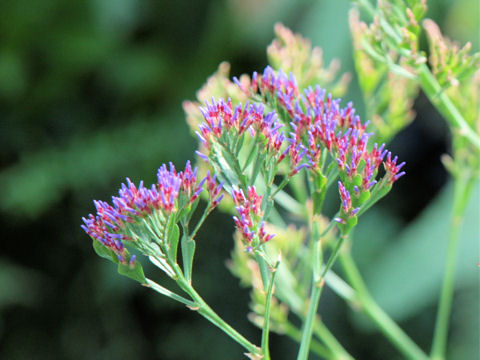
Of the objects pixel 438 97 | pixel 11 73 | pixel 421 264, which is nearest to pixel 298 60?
pixel 438 97

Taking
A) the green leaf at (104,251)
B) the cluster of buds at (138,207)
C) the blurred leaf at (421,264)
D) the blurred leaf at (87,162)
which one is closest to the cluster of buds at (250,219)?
the cluster of buds at (138,207)

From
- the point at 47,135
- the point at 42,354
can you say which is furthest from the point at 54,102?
the point at 42,354

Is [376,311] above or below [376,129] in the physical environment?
below

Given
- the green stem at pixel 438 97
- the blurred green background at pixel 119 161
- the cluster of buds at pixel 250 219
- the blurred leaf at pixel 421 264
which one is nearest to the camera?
the cluster of buds at pixel 250 219

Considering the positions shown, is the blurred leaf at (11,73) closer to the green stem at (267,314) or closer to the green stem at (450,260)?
the green stem at (450,260)

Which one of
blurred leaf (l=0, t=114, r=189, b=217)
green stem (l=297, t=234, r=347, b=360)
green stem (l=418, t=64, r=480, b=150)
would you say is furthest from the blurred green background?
green stem (l=297, t=234, r=347, b=360)

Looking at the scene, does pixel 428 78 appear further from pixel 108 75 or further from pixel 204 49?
pixel 108 75
